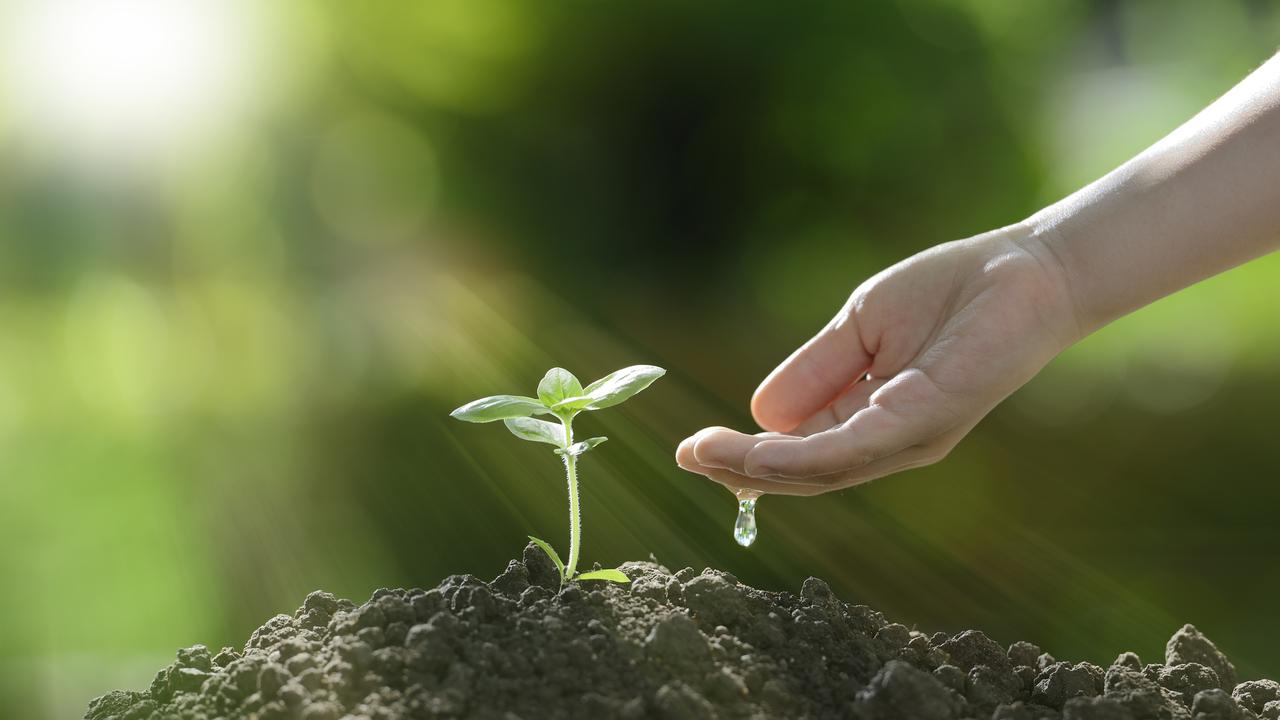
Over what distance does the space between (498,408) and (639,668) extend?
0.96 feet

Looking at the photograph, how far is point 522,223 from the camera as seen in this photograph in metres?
2.64

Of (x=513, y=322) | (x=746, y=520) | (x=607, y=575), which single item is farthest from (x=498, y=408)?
(x=513, y=322)

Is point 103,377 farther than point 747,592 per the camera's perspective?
Yes

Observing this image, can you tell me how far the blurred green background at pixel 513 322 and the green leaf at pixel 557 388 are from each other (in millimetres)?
1023

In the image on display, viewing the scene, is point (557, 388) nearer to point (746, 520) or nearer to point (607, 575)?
point (607, 575)

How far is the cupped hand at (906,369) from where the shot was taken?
1.07 m

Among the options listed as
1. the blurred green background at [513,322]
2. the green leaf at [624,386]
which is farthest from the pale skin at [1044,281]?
the blurred green background at [513,322]

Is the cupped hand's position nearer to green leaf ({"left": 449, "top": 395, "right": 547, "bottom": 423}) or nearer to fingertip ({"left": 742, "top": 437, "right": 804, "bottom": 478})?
fingertip ({"left": 742, "top": 437, "right": 804, "bottom": 478})

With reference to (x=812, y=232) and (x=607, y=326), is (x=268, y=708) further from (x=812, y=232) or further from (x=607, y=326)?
(x=812, y=232)

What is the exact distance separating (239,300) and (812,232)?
1.63m

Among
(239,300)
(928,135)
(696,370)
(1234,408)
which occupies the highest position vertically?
(928,135)

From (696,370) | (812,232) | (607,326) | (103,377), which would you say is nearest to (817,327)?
(696,370)

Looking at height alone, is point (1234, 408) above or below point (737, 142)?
below

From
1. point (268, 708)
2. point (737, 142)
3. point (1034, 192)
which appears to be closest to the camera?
point (268, 708)
